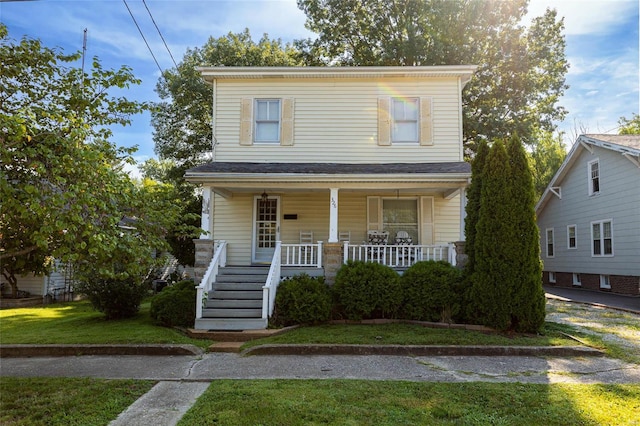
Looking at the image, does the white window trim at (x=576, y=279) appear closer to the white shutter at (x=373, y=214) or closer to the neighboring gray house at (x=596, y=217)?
the neighboring gray house at (x=596, y=217)

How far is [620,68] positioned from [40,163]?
44.4 ft

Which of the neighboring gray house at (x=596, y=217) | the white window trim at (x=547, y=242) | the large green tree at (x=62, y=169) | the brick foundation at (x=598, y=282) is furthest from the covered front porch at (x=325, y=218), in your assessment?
the white window trim at (x=547, y=242)

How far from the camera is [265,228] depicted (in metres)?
12.0

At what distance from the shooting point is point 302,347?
6.91 metres

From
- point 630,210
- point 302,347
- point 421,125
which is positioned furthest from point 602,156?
point 302,347

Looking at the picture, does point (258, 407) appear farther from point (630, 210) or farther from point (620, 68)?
point (630, 210)

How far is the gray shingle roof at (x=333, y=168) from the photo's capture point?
10250 mm

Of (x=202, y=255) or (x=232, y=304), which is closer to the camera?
(x=232, y=304)

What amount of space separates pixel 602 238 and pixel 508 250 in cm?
1132

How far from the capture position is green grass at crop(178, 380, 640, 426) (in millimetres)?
3973

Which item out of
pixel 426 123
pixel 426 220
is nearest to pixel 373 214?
pixel 426 220

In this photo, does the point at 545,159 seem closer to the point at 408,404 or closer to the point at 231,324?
the point at 231,324

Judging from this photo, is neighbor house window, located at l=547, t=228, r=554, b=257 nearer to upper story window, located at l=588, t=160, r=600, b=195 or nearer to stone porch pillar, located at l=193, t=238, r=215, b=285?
upper story window, located at l=588, t=160, r=600, b=195

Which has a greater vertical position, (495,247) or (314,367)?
(495,247)
